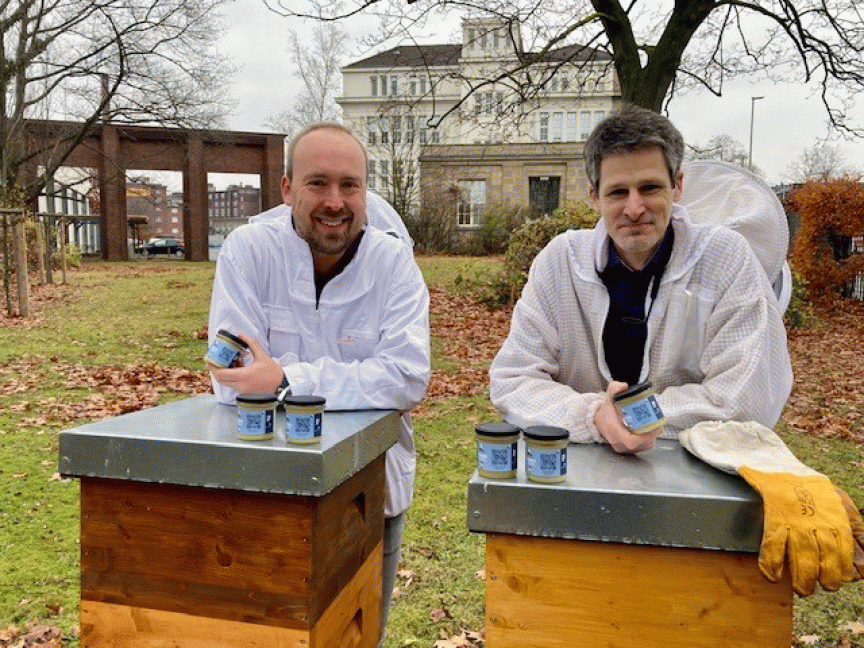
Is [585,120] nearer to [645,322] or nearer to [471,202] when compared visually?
[471,202]

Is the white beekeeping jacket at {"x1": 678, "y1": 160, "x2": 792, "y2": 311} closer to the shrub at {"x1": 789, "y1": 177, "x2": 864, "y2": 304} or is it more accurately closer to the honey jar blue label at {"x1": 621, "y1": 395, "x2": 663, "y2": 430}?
the honey jar blue label at {"x1": 621, "y1": 395, "x2": 663, "y2": 430}

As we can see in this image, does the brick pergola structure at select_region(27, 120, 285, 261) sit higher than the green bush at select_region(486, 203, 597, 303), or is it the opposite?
the brick pergola structure at select_region(27, 120, 285, 261)

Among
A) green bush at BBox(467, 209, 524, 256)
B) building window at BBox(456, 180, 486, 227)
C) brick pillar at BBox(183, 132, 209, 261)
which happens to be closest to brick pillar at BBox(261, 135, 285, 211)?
brick pillar at BBox(183, 132, 209, 261)

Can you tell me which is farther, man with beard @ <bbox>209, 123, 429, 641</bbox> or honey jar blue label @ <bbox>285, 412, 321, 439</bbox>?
man with beard @ <bbox>209, 123, 429, 641</bbox>

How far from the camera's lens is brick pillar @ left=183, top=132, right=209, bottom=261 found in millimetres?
33469

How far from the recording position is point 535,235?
12.9 metres

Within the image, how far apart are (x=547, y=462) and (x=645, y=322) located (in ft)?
2.66

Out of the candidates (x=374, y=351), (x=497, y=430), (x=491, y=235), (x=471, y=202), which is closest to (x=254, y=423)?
(x=497, y=430)

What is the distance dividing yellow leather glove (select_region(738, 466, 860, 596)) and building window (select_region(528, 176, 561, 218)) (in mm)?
38740

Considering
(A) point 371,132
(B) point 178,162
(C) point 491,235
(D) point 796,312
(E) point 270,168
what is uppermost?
(A) point 371,132

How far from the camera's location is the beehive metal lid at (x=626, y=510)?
1684 mm

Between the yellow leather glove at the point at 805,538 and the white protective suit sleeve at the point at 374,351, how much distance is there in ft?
3.86

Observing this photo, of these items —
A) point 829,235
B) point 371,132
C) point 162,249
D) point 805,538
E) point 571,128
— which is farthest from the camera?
point 571,128

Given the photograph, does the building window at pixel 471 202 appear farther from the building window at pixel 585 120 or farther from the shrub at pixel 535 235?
the shrub at pixel 535 235
